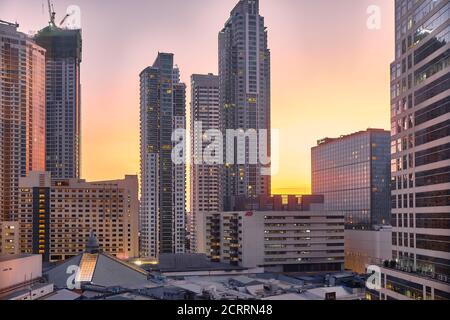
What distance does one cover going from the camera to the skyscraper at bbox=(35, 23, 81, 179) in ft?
93.4

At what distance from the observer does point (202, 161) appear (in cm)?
2262

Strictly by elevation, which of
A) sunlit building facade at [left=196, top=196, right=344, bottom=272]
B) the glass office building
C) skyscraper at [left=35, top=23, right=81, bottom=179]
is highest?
skyscraper at [left=35, top=23, right=81, bottom=179]

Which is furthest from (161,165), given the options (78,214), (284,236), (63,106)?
(284,236)

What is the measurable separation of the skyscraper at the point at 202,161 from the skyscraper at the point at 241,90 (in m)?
0.99

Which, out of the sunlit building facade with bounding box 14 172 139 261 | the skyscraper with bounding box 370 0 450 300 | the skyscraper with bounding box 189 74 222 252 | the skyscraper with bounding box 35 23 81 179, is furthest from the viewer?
the skyscraper with bounding box 35 23 81 179

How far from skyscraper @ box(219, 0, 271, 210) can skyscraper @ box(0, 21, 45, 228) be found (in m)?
8.05

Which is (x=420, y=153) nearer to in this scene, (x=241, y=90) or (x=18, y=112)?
(x=241, y=90)

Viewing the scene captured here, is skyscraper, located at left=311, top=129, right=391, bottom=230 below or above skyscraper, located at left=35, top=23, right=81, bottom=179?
below

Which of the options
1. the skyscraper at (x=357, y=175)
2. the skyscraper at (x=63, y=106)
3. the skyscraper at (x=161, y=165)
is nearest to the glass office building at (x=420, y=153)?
the skyscraper at (x=161, y=165)

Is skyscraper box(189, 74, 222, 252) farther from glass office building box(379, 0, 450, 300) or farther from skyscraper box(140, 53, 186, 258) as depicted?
glass office building box(379, 0, 450, 300)

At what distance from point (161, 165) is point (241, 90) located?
5274 mm

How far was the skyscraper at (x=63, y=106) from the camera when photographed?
2845 cm

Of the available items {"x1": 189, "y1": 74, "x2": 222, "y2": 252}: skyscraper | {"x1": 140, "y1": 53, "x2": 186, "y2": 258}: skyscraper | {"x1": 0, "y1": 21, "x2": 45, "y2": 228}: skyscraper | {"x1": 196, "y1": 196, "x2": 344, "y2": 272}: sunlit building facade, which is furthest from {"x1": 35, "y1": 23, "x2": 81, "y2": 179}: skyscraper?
{"x1": 196, "y1": 196, "x2": 344, "y2": 272}: sunlit building facade
